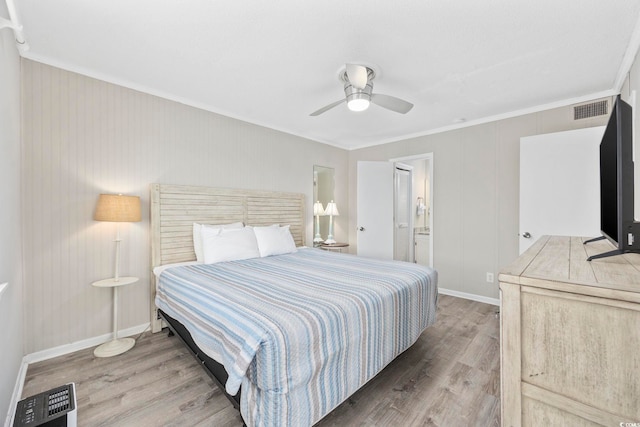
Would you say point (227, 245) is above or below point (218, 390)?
above

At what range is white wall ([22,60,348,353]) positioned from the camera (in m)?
2.30

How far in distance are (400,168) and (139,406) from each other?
4.83 meters

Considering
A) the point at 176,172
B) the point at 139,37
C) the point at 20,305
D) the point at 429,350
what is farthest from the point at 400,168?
the point at 20,305

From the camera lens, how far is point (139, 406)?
1.79 meters

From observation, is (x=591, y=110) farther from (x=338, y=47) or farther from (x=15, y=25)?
(x=15, y=25)

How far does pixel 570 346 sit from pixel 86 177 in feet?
11.2

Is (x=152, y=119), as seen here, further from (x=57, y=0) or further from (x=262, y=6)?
(x=262, y=6)

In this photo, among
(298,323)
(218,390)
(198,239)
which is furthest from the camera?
(198,239)

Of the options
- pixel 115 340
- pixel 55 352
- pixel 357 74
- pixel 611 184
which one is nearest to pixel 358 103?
pixel 357 74

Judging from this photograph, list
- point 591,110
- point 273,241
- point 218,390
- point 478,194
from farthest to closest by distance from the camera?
point 478,194, point 273,241, point 591,110, point 218,390

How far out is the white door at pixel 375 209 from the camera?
4664mm

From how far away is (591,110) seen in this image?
298 centimetres

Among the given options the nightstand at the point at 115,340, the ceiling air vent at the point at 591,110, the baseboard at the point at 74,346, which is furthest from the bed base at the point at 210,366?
the ceiling air vent at the point at 591,110

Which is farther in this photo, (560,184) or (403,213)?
(403,213)
